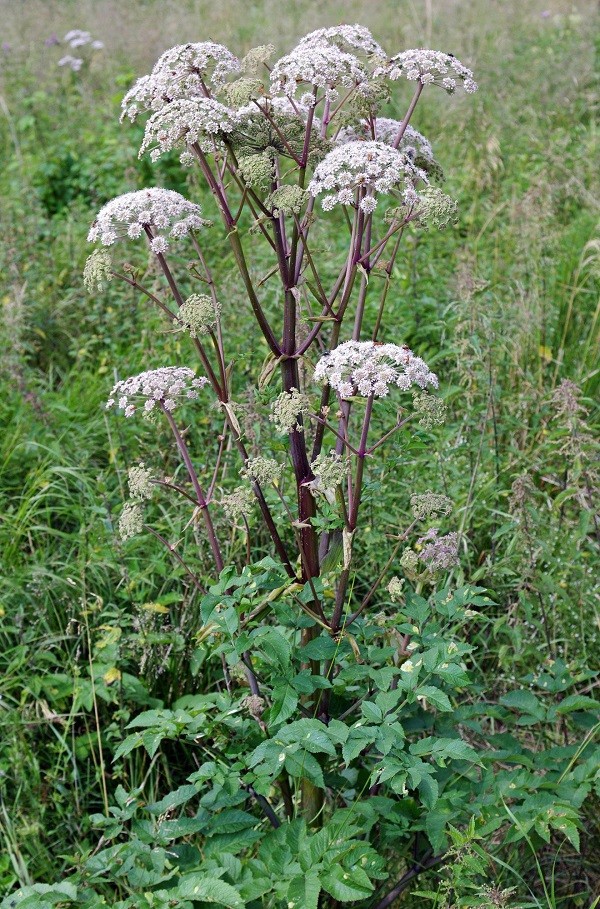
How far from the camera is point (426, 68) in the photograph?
221 cm

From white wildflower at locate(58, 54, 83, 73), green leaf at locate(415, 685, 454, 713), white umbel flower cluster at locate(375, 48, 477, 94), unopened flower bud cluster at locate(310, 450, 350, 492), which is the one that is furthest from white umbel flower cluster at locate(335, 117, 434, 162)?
white wildflower at locate(58, 54, 83, 73)

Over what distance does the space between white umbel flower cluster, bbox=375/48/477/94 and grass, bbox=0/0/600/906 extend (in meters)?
0.71

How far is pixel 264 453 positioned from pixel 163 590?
59 centimetres

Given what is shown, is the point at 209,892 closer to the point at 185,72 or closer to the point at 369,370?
the point at 369,370

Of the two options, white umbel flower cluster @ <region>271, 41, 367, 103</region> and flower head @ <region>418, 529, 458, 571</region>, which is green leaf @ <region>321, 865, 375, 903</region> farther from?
white umbel flower cluster @ <region>271, 41, 367, 103</region>

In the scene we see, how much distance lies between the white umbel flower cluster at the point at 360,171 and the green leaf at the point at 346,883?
4.41ft

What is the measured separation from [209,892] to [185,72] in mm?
1755

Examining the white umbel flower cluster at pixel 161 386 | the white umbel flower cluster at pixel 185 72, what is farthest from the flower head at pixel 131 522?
the white umbel flower cluster at pixel 185 72

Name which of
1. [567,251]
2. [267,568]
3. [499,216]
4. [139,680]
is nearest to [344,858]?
[267,568]

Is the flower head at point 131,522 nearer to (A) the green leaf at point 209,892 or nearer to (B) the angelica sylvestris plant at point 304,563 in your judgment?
(B) the angelica sylvestris plant at point 304,563

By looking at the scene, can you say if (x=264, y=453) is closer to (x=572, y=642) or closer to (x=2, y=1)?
(x=572, y=642)

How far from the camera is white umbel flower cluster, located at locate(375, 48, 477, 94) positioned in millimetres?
2170

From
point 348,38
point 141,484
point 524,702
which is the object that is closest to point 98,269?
point 141,484

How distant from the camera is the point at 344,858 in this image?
2.00 meters
